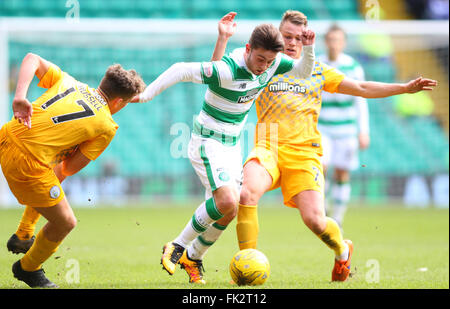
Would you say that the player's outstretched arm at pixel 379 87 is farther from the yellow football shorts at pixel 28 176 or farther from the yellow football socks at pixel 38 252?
the yellow football socks at pixel 38 252

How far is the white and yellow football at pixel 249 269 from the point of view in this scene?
456cm

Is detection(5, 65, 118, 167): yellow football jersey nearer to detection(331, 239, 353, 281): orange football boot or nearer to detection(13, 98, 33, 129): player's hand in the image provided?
detection(13, 98, 33, 129): player's hand

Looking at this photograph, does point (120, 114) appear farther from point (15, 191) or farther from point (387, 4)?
point (15, 191)

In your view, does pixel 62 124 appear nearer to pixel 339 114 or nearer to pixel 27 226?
pixel 27 226

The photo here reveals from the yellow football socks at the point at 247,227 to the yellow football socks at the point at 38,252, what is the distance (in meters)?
1.34

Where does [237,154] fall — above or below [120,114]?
above

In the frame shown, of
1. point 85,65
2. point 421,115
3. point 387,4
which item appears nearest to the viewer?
point 85,65

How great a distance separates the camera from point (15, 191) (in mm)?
4250

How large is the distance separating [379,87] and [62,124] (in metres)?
2.45

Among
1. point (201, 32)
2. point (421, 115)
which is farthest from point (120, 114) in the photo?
point (421, 115)

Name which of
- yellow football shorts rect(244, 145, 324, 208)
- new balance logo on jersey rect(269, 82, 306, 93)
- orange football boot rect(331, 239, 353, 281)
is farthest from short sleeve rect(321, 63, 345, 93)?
orange football boot rect(331, 239, 353, 281)

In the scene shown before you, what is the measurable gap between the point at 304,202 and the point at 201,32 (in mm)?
7743

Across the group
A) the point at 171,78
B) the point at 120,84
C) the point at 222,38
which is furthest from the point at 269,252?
the point at 120,84

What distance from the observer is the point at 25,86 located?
399 cm
